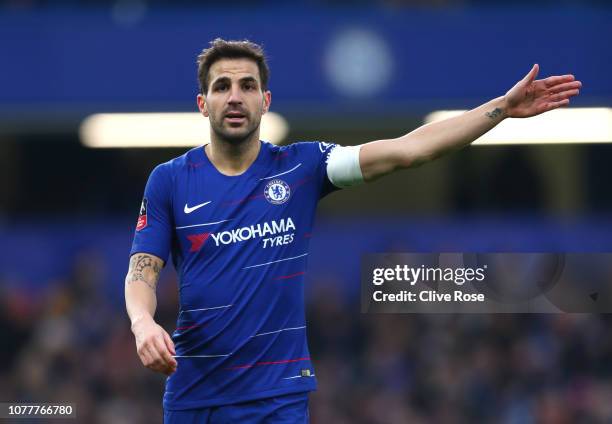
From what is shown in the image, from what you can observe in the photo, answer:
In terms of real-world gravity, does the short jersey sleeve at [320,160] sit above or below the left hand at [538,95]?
below

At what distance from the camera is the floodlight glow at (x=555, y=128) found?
38.8 ft

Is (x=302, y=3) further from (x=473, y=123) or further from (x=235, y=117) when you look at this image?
(x=473, y=123)

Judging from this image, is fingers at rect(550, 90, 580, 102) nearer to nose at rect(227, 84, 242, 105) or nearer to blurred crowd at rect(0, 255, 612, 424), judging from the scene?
nose at rect(227, 84, 242, 105)

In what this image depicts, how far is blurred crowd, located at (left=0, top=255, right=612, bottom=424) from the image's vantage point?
37.1 ft

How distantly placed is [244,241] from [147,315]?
499 mm

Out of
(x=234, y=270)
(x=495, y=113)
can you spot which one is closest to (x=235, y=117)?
(x=234, y=270)

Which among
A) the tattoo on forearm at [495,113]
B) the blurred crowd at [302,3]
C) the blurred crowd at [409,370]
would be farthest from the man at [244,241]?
the blurred crowd at [302,3]

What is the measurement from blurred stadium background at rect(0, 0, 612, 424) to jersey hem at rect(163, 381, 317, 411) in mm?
6595

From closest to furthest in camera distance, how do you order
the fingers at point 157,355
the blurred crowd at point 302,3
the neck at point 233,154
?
the fingers at point 157,355, the neck at point 233,154, the blurred crowd at point 302,3

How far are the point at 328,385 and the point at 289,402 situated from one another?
709 centimetres

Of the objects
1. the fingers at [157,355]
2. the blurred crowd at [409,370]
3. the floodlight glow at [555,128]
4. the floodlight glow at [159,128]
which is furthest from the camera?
the floodlight glow at [159,128]

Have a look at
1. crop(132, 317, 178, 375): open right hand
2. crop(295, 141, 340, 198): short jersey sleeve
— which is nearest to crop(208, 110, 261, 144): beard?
crop(295, 141, 340, 198): short jersey sleeve

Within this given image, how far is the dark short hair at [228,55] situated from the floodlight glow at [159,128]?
6.94 metres

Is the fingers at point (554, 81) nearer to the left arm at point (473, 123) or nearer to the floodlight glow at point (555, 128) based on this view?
the left arm at point (473, 123)
